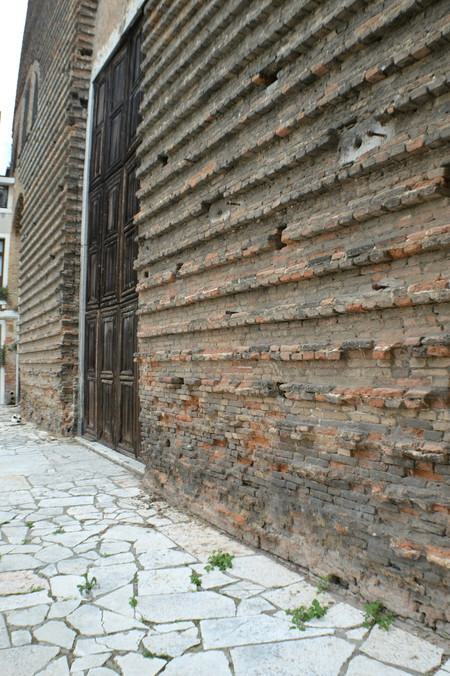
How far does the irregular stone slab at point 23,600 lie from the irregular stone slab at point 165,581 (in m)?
0.59

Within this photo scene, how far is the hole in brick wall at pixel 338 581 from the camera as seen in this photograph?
3326 mm

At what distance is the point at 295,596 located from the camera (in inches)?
131

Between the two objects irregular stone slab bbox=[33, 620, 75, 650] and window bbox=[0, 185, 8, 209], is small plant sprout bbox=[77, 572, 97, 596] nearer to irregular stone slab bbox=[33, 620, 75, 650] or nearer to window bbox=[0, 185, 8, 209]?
irregular stone slab bbox=[33, 620, 75, 650]

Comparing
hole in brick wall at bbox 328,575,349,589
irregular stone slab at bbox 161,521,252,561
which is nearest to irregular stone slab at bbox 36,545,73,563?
irregular stone slab at bbox 161,521,252,561

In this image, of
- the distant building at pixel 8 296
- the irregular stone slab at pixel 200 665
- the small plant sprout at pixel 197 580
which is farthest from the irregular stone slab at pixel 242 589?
the distant building at pixel 8 296

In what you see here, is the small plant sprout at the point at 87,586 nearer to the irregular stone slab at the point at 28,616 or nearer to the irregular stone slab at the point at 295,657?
the irregular stone slab at the point at 28,616

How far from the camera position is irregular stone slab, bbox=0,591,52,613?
10.7ft

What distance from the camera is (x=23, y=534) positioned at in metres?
4.68

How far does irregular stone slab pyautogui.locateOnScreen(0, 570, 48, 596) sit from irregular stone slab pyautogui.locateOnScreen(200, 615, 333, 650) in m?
1.24

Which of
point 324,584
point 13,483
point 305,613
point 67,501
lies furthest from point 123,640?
point 13,483

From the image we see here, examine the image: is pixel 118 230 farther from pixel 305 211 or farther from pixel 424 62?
pixel 424 62

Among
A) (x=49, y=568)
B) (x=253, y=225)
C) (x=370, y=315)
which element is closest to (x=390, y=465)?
(x=370, y=315)

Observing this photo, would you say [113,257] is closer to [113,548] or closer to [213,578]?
[113,548]

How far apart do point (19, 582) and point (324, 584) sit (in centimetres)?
199
